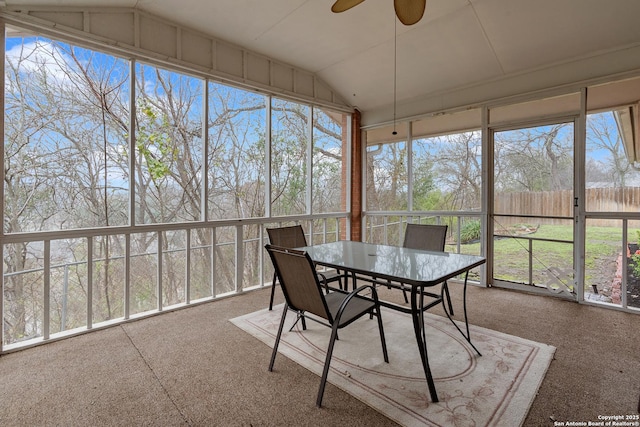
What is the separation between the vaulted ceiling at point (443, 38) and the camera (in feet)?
9.82

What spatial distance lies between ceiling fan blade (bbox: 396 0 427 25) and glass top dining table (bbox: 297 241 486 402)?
174cm

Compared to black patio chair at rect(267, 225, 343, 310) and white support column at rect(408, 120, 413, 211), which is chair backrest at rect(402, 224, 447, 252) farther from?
white support column at rect(408, 120, 413, 211)

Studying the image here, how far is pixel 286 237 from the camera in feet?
11.3

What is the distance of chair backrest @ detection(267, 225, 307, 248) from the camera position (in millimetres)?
3324

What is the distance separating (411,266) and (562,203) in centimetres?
277

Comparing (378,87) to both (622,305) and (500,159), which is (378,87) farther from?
(622,305)

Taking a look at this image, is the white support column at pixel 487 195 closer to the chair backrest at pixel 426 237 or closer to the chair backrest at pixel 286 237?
the chair backrest at pixel 426 237

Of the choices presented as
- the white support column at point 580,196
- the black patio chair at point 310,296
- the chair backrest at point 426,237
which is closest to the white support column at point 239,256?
the black patio chair at point 310,296

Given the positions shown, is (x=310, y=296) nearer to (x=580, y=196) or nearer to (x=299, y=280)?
(x=299, y=280)

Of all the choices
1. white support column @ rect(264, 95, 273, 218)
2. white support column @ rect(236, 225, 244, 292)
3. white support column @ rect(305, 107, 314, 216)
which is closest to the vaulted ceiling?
white support column @ rect(264, 95, 273, 218)

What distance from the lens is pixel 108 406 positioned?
1806 mm

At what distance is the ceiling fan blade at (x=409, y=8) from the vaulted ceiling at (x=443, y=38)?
122 centimetres

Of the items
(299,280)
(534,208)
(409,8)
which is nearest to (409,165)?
(534,208)

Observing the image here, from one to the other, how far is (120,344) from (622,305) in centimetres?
495
